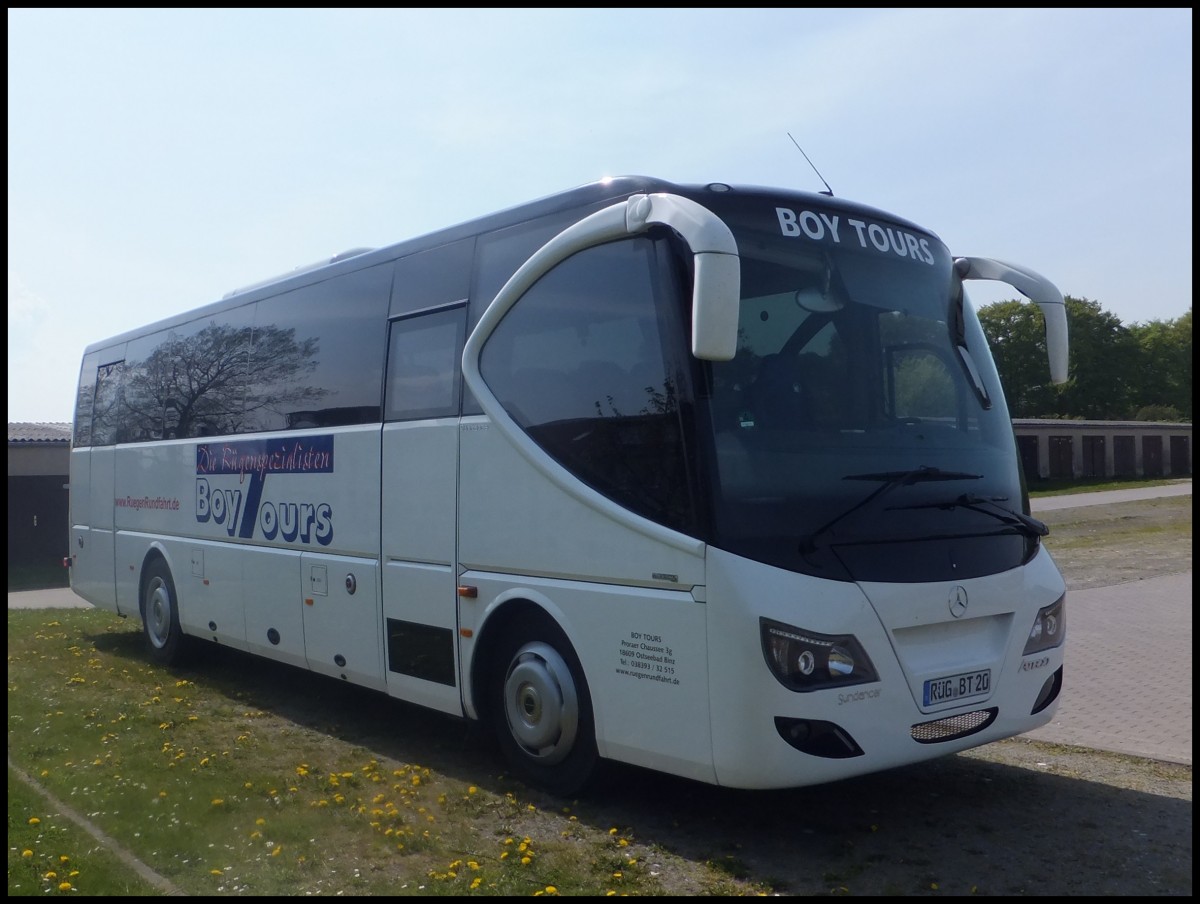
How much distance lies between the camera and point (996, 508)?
616cm

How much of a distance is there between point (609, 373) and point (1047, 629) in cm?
281

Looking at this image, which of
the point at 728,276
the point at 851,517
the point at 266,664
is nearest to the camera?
the point at 728,276

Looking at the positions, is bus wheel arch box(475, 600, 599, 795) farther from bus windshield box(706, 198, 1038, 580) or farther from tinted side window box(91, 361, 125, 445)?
tinted side window box(91, 361, 125, 445)

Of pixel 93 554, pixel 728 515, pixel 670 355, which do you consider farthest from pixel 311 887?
pixel 93 554

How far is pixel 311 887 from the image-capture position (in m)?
5.15

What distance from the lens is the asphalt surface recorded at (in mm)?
7820

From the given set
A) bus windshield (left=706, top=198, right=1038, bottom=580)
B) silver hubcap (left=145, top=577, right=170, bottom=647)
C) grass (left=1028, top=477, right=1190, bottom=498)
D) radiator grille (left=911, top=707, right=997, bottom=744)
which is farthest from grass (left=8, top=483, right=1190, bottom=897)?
grass (left=1028, top=477, right=1190, bottom=498)

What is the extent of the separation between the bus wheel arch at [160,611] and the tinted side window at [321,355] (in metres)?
2.54

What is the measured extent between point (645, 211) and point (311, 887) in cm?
360

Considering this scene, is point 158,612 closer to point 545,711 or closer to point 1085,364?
point 545,711

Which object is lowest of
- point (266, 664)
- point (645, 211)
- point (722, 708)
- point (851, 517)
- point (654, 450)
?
point (266, 664)

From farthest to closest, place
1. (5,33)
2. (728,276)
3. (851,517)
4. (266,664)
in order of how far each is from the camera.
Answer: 1. (266,664)
2. (5,33)
3. (851,517)
4. (728,276)

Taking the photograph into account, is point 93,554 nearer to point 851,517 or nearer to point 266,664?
point 266,664

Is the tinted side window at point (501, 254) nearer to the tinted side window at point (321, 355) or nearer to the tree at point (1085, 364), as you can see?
the tinted side window at point (321, 355)
